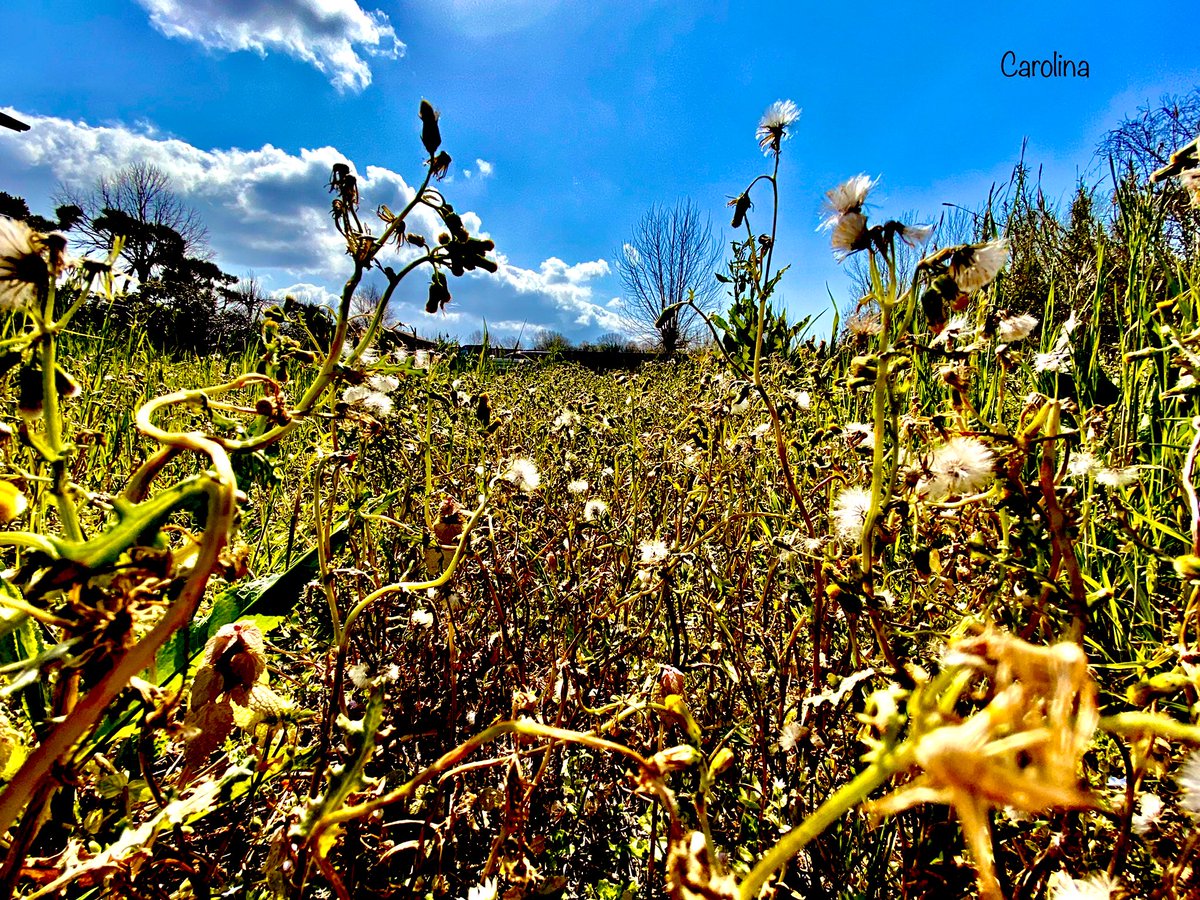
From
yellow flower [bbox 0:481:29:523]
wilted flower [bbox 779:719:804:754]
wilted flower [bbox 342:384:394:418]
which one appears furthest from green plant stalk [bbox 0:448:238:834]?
wilted flower [bbox 342:384:394:418]

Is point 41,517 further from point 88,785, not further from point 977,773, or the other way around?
point 977,773

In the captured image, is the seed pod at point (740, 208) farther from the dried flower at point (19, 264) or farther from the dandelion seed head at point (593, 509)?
the dried flower at point (19, 264)

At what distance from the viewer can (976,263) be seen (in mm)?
748

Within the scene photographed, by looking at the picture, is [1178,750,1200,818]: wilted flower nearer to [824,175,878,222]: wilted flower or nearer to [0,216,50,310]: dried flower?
[824,175,878,222]: wilted flower

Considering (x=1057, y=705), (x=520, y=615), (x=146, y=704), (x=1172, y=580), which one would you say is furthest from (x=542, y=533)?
(x=1057, y=705)

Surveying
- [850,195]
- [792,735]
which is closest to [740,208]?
[850,195]

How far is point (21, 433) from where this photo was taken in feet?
2.45

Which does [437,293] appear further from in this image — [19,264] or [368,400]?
[368,400]

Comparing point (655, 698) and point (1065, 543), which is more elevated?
point (1065, 543)

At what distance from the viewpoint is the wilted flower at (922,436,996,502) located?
2.68 ft

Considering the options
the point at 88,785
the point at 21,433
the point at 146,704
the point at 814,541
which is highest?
the point at 21,433

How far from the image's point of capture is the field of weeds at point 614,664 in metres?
0.43

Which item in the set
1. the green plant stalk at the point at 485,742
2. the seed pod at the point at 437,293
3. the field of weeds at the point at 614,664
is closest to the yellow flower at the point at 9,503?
the field of weeds at the point at 614,664

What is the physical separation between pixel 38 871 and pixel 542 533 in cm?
126
